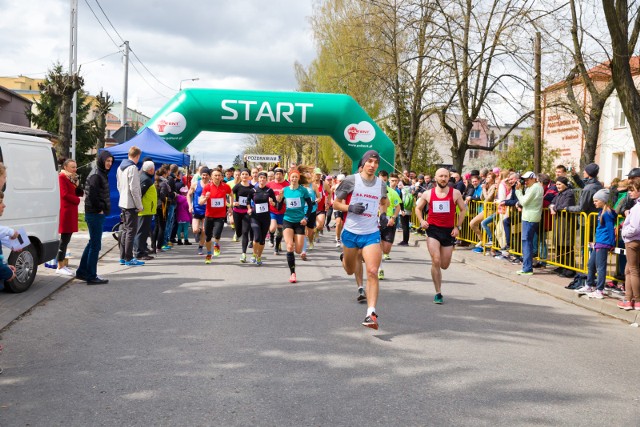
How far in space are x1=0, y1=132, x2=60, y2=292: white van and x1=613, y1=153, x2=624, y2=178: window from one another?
31.4 metres

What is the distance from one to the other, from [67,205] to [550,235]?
8.05 m

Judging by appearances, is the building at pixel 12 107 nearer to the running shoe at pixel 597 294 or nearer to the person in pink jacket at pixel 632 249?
the running shoe at pixel 597 294

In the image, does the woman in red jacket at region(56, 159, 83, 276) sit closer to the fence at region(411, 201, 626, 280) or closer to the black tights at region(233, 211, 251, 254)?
the black tights at region(233, 211, 251, 254)

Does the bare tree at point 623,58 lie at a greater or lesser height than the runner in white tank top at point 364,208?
greater

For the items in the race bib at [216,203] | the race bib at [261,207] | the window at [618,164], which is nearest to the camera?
the race bib at [261,207]

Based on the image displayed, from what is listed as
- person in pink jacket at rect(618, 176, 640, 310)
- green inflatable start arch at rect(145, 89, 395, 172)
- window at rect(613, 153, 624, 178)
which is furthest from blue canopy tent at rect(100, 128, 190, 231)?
window at rect(613, 153, 624, 178)

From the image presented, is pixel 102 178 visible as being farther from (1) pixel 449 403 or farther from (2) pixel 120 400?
(1) pixel 449 403

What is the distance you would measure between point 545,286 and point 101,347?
276 inches

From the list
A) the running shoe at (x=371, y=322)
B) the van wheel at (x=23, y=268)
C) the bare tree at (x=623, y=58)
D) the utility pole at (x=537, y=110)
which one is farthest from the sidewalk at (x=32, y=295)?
the utility pole at (x=537, y=110)

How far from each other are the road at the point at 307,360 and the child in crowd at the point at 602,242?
1.88 ft

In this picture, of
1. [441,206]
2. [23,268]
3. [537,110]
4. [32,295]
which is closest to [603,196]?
[441,206]

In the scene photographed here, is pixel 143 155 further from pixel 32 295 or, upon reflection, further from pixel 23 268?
pixel 32 295

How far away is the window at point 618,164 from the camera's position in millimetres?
33781

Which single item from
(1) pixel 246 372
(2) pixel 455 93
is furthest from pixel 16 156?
(2) pixel 455 93
